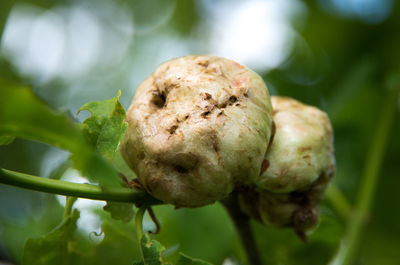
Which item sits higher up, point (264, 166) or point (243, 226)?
point (264, 166)

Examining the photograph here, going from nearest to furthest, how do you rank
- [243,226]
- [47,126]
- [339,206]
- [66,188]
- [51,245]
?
[47,126], [66,188], [51,245], [243,226], [339,206]

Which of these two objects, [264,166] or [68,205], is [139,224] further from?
[264,166]

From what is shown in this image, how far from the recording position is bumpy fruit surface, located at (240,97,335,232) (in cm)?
135

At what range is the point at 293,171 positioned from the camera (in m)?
1.35

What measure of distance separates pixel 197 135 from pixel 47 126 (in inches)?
14.9

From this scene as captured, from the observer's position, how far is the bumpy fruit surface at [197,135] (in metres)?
1.18

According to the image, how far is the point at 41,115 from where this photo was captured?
0.96 meters

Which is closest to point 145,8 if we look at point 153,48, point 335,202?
point 153,48

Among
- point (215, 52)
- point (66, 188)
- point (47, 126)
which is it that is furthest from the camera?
point (215, 52)

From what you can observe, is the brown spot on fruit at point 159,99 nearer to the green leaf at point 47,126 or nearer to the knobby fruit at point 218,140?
the knobby fruit at point 218,140

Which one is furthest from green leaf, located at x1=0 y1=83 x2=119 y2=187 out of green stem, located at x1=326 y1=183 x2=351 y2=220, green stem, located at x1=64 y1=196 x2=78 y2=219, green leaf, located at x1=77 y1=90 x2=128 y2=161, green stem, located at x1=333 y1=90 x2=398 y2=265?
green stem, located at x1=326 y1=183 x2=351 y2=220

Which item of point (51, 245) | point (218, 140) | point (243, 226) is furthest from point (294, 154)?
point (51, 245)

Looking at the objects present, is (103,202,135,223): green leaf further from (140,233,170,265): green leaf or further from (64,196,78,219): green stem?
(140,233,170,265): green leaf

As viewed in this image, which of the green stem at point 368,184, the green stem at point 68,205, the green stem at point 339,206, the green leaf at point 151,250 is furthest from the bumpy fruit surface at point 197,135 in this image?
the green stem at point 339,206
